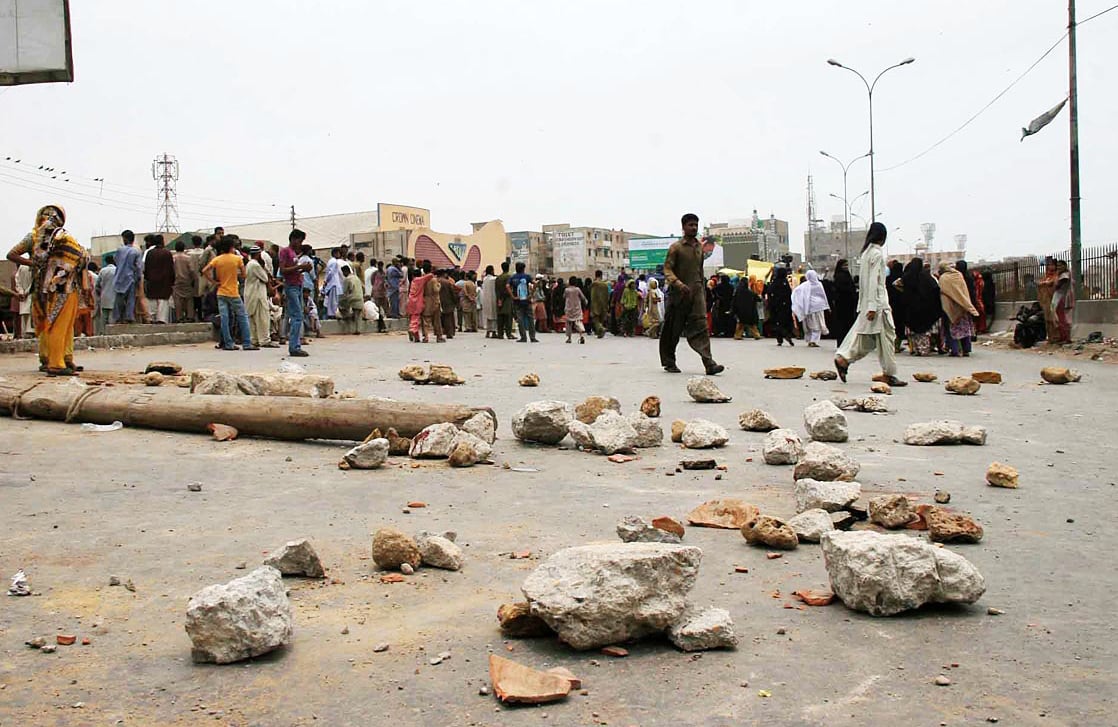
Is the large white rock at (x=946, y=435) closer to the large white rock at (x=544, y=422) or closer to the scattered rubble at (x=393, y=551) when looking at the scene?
the large white rock at (x=544, y=422)

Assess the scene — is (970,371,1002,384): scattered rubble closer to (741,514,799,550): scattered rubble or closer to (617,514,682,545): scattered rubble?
(741,514,799,550): scattered rubble

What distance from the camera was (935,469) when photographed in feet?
18.1

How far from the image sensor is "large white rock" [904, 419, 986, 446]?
6.35m

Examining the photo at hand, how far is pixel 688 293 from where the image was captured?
434 inches

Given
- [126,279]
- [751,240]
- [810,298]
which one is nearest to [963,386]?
[810,298]

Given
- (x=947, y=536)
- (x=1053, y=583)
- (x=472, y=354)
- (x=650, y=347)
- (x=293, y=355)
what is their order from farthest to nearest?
(x=650, y=347), (x=472, y=354), (x=293, y=355), (x=947, y=536), (x=1053, y=583)

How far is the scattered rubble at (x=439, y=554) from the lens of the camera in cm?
359

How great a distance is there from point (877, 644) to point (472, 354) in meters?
12.9

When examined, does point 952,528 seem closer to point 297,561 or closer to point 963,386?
point 297,561

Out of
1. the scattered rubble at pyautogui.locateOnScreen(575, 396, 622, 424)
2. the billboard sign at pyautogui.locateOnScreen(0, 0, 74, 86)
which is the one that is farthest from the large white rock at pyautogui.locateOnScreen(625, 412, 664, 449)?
the billboard sign at pyautogui.locateOnScreen(0, 0, 74, 86)

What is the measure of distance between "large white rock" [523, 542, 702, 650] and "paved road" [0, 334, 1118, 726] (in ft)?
0.27

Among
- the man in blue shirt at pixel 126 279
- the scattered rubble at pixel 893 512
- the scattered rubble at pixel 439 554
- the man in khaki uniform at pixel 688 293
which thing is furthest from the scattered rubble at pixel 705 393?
the man in blue shirt at pixel 126 279

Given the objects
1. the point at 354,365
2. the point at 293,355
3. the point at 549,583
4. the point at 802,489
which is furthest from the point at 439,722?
the point at 293,355

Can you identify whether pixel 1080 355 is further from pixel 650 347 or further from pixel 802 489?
pixel 802 489
